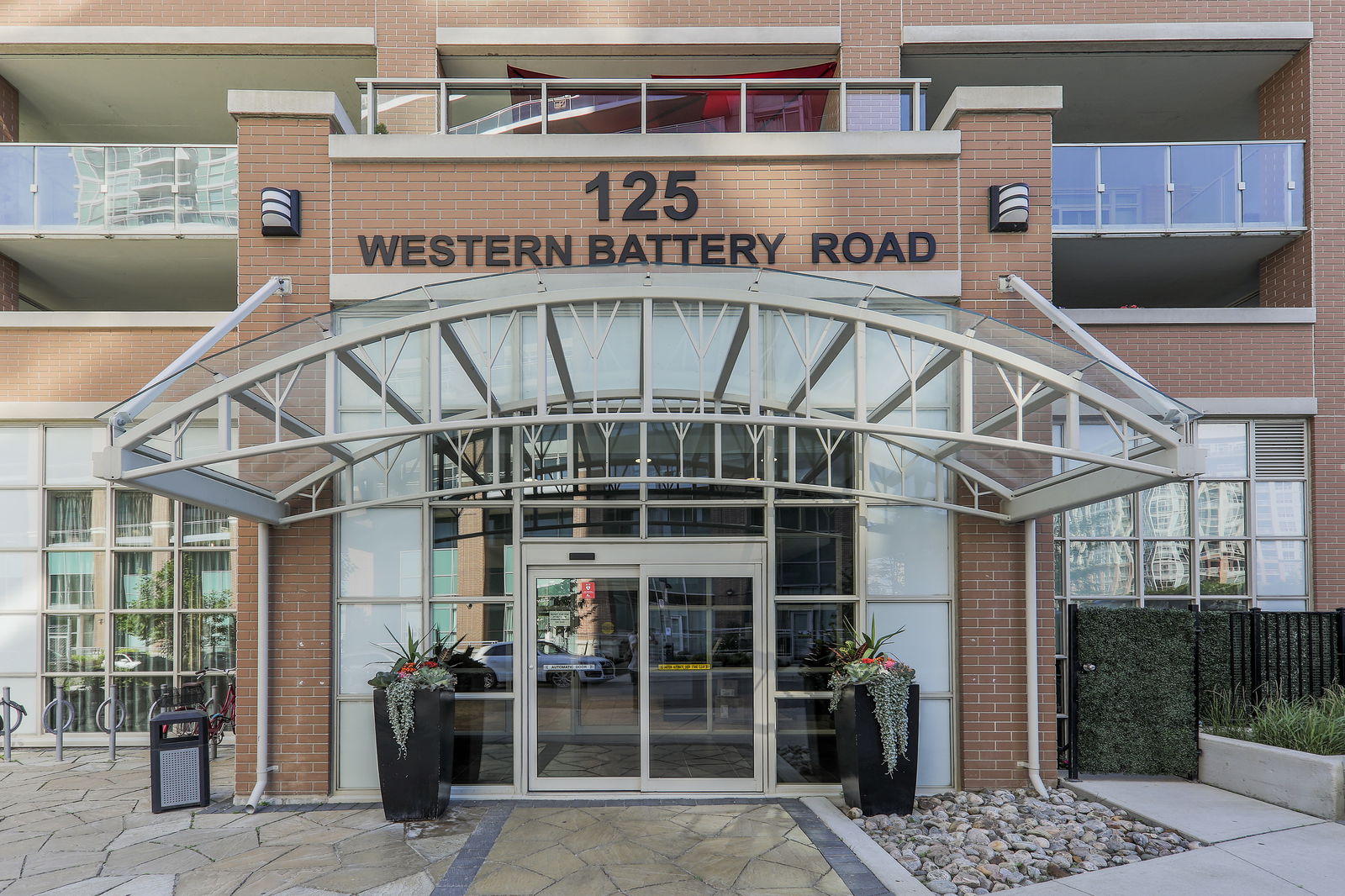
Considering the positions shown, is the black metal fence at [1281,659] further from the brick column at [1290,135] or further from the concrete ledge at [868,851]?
the brick column at [1290,135]

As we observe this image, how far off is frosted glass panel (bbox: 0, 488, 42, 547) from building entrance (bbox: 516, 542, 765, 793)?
23.6ft

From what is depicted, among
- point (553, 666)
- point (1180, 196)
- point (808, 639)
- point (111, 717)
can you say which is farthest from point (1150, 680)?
point (111, 717)

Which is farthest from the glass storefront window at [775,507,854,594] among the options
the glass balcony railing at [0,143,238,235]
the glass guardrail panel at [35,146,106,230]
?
the glass guardrail panel at [35,146,106,230]

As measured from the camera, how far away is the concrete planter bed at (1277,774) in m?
6.65

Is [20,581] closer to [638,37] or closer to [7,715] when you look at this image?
[7,715]

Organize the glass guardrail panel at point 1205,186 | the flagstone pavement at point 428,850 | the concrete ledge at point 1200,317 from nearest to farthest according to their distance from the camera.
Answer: the flagstone pavement at point 428,850, the concrete ledge at point 1200,317, the glass guardrail panel at point 1205,186

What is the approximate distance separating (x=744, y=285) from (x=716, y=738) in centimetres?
442

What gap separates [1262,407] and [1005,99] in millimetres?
5547

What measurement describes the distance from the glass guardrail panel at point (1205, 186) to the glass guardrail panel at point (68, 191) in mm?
14554

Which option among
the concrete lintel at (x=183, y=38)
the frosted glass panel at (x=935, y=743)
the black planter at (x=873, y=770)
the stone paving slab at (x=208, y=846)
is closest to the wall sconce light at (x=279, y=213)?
the concrete lintel at (x=183, y=38)

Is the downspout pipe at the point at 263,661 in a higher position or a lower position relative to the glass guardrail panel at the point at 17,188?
lower

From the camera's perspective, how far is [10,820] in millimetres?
7367

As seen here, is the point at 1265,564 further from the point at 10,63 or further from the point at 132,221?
the point at 10,63

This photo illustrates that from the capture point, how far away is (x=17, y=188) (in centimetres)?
1106
